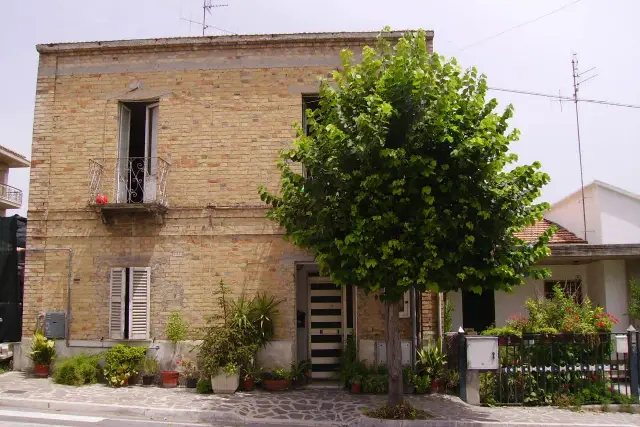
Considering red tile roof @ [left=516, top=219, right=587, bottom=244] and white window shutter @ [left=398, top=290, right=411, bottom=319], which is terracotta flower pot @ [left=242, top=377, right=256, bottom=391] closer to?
white window shutter @ [left=398, top=290, right=411, bottom=319]

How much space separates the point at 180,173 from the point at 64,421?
5377mm

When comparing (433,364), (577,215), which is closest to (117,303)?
(433,364)

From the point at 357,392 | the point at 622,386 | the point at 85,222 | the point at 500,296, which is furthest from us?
the point at 500,296

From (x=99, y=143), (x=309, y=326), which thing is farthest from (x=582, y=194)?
(x=99, y=143)

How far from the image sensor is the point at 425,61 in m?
8.98

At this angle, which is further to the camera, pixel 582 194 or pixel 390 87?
pixel 582 194

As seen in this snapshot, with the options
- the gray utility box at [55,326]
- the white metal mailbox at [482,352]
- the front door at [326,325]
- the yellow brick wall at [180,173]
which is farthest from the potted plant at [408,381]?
the gray utility box at [55,326]

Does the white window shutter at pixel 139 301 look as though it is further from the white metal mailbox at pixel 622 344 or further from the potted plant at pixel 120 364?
the white metal mailbox at pixel 622 344

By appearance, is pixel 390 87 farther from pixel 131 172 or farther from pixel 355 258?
pixel 131 172

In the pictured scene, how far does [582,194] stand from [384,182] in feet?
29.6

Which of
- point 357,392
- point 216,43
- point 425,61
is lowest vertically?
point 357,392

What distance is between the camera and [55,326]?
475 inches

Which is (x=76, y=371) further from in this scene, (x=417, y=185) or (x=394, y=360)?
(x=417, y=185)

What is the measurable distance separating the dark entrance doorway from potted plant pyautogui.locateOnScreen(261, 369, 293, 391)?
4923 mm
